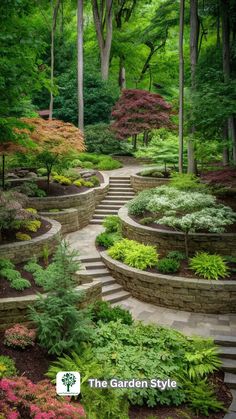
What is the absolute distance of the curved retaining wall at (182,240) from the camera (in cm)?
933

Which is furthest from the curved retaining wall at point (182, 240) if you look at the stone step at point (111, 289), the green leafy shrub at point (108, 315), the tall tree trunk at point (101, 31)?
the tall tree trunk at point (101, 31)

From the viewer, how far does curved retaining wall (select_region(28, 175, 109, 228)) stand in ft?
41.2

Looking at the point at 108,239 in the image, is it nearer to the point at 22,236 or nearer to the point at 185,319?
the point at 22,236

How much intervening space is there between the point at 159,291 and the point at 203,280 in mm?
1063

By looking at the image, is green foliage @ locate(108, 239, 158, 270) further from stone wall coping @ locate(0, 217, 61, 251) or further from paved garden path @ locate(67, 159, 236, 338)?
stone wall coping @ locate(0, 217, 61, 251)

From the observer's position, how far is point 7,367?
548cm

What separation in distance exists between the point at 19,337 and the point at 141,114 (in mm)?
14438

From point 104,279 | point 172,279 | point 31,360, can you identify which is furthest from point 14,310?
point 172,279

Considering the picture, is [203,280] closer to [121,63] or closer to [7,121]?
[7,121]

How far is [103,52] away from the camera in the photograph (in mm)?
22391

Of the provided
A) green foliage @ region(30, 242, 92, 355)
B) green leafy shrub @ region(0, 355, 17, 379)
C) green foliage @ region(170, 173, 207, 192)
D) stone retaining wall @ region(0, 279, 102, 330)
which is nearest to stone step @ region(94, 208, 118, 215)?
green foliage @ region(170, 173, 207, 192)

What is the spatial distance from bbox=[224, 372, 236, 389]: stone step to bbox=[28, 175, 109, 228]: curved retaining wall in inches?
299

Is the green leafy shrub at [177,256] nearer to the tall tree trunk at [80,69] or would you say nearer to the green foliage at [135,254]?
the green foliage at [135,254]

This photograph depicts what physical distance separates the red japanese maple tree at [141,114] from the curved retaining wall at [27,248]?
34.5 ft
